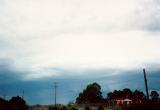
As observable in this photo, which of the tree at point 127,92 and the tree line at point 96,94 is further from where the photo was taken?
the tree at point 127,92

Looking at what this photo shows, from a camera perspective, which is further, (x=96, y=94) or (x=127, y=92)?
(x=127, y=92)

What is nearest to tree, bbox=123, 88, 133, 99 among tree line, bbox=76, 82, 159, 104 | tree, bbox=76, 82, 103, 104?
tree line, bbox=76, 82, 159, 104

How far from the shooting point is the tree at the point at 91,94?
522 feet

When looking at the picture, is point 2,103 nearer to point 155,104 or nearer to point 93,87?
point 155,104

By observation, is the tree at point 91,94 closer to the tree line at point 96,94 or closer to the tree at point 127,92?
the tree line at point 96,94

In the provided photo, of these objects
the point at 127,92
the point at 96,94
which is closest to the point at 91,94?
the point at 96,94

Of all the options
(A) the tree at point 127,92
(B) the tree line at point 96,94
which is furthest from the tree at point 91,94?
(A) the tree at point 127,92

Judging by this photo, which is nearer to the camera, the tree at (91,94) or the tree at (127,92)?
the tree at (91,94)

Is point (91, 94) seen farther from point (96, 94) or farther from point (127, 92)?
point (127, 92)

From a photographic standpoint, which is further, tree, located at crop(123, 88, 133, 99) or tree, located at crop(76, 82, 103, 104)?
tree, located at crop(123, 88, 133, 99)

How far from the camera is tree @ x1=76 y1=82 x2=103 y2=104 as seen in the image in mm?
159125

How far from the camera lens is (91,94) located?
522ft

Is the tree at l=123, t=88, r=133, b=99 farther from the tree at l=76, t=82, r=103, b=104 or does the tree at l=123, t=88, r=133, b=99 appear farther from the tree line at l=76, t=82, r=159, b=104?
the tree at l=76, t=82, r=103, b=104

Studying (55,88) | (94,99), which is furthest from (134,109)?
(94,99)
